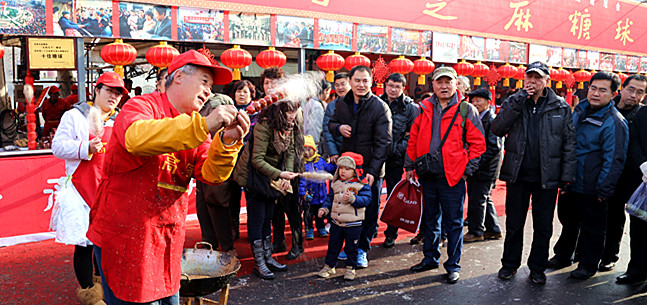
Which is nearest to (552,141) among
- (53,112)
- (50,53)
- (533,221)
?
(533,221)

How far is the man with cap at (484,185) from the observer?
19.0 feet

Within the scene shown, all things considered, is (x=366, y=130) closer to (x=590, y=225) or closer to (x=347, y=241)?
(x=347, y=241)

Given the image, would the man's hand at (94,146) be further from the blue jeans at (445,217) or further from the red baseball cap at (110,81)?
the blue jeans at (445,217)

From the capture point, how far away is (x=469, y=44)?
12602 millimetres

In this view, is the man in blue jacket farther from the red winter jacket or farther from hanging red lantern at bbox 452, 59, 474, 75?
hanging red lantern at bbox 452, 59, 474, 75

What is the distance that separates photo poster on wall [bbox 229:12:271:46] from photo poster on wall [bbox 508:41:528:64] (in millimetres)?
7953

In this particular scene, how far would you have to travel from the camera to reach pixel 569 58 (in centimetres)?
1549

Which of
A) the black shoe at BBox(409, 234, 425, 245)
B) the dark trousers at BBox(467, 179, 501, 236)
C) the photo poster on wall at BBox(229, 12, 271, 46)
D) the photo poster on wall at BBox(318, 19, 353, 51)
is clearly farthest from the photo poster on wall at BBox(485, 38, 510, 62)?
the black shoe at BBox(409, 234, 425, 245)

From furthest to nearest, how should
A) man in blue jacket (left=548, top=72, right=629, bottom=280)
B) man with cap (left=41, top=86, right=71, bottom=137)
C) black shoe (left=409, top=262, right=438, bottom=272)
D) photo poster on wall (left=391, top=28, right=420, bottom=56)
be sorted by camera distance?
photo poster on wall (left=391, top=28, right=420, bottom=56), man with cap (left=41, top=86, right=71, bottom=137), black shoe (left=409, top=262, right=438, bottom=272), man in blue jacket (left=548, top=72, right=629, bottom=280)

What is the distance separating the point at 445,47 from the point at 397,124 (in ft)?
22.9

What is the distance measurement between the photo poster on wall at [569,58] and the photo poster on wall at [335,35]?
8801 millimetres

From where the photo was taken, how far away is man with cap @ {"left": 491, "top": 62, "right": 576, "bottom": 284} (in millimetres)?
4348

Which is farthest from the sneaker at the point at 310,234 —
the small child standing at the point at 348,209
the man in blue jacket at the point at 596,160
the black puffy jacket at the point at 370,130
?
the man in blue jacket at the point at 596,160

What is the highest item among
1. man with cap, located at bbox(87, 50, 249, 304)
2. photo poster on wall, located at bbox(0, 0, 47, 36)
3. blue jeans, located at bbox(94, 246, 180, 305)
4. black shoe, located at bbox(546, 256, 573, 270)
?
photo poster on wall, located at bbox(0, 0, 47, 36)
